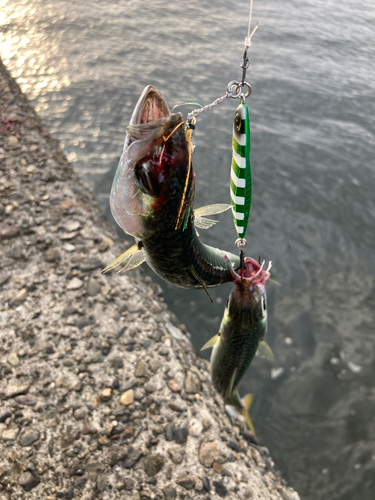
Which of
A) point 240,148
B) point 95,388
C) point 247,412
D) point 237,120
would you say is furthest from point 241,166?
point 247,412

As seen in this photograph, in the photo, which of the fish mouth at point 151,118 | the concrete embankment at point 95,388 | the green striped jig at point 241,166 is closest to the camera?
the fish mouth at point 151,118

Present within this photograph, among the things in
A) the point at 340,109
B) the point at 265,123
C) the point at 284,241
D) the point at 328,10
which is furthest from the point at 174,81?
the point at 328,10

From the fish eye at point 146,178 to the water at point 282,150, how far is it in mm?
4308

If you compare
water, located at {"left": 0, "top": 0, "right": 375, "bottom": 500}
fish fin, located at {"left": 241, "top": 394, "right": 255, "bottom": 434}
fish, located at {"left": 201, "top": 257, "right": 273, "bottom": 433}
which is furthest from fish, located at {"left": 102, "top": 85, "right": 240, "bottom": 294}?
water, located at {"left": 0, "top": 0, "right": 375, "bottom": 500}

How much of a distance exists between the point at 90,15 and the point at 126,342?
58.1ft

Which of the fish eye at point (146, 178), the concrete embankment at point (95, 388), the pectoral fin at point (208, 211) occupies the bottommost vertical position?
the concrete embankment at point (95, 388)

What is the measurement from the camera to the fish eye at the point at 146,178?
213 cm

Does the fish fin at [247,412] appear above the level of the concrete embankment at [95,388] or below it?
below

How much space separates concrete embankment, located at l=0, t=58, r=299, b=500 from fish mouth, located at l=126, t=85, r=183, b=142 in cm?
→ 308

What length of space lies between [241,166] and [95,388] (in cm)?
312

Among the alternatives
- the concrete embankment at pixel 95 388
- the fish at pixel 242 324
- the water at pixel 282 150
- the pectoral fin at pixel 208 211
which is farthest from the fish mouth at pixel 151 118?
the water at pixel 282 150

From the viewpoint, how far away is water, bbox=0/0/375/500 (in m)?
5.50

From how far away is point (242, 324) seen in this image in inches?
118

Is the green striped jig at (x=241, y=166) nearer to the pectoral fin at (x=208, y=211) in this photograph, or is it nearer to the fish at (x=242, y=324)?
the pectoral fin at (x=208, y=211)
